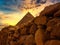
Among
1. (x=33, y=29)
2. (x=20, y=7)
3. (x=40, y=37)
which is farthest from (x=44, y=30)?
(x=20, y=7)

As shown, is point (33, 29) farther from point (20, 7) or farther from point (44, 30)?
point (20, 7)

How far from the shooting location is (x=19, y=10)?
41.0 feet

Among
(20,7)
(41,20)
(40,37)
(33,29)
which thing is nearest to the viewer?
(40,37)

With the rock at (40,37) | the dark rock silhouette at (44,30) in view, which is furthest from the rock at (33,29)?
the rock at (40,37)

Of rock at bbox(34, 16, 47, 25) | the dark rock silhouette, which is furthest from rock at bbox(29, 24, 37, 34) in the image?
rock at bbox(34, 16, 47, 25)

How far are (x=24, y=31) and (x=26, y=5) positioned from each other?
703 cm

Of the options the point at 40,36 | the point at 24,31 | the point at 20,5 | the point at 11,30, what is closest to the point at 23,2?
the point at 20,5

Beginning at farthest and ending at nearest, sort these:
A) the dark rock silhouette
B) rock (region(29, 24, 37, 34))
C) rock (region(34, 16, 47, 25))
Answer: rock (region(29, 24, 37, 34))
rock (region(34, 16, 47, 25))
the dark rock silhouette

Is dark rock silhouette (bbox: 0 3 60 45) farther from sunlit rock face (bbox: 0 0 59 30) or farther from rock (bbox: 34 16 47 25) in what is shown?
sunlit rock face (bbox: 0 0 59 30)

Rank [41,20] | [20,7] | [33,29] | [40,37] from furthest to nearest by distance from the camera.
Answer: [20,7] < [33,29] < [41,20] < [40,37]

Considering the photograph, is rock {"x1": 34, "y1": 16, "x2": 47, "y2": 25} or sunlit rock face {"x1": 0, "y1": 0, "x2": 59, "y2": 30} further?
sunlit rock face {"x1": 0, "y1": 0, "x2": 59, "y2": 30}

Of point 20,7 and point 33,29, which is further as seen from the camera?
point 20,7

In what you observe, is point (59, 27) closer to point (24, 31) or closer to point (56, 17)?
point (56, 17)

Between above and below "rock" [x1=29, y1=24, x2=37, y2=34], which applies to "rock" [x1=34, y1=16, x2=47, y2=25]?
above
